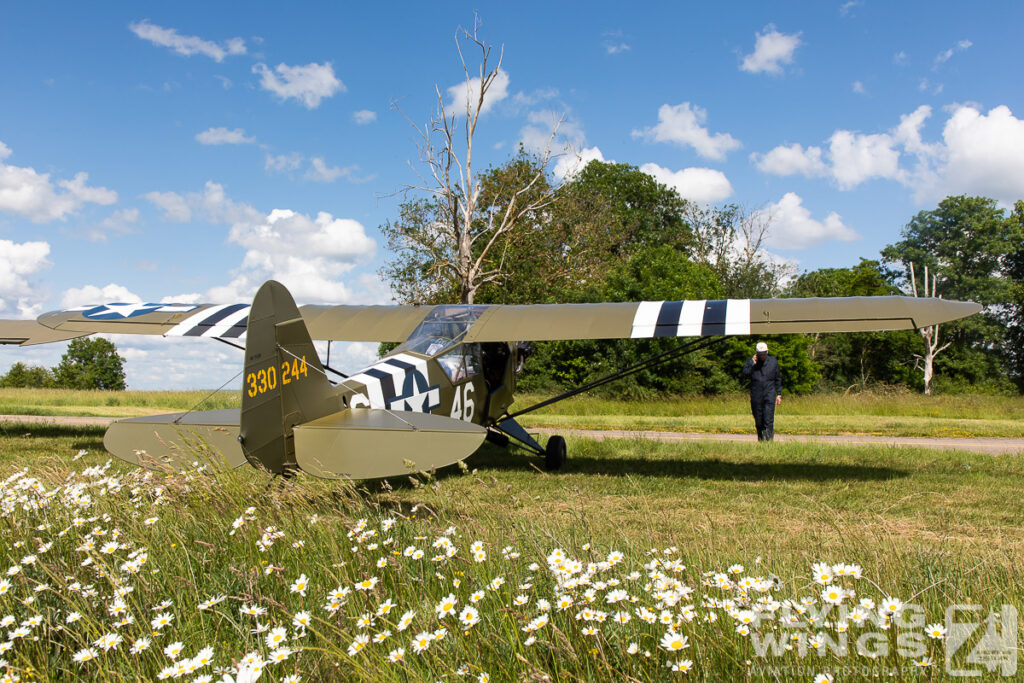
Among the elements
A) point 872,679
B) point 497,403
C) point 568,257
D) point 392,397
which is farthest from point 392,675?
point 568,257

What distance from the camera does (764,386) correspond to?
12.4 metres

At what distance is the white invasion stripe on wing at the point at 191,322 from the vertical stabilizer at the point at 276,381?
6.18 m

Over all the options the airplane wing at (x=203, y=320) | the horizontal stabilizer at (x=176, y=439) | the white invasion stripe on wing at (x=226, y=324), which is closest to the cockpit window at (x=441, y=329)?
the airplane wing at (x=203, y=320)

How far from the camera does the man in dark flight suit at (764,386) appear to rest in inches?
487

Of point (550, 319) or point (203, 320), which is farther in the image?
point (203, 320)

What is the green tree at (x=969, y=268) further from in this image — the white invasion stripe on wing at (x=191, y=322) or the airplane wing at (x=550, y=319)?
the white invasion stripe on wing at (x=191, y=322)

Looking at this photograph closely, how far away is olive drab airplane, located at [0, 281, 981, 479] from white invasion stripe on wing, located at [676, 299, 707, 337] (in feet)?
0.08

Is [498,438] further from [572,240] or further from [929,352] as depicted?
[929,352]

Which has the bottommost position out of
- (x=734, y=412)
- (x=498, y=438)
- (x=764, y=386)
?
(x=734, y=412)

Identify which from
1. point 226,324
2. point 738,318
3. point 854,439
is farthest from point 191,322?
point 854,439

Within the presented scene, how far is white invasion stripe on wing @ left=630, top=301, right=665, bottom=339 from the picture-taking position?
30.9 feet

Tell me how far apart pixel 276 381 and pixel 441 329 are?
4.16m

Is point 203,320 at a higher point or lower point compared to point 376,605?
higher

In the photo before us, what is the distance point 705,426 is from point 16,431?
15.3m
